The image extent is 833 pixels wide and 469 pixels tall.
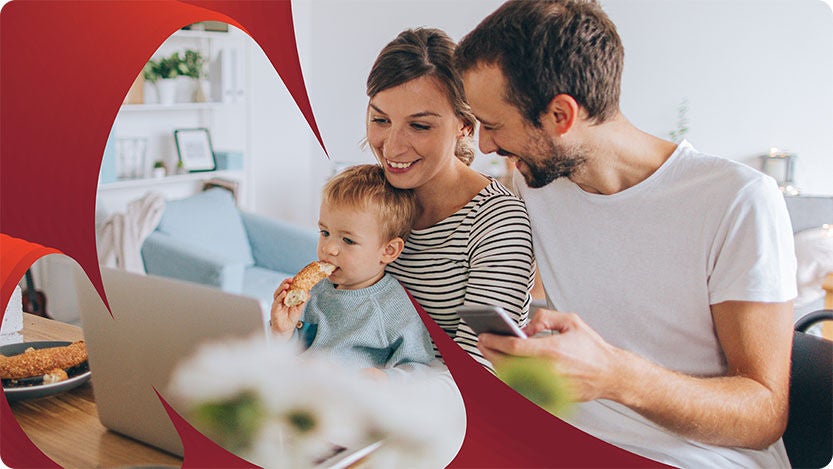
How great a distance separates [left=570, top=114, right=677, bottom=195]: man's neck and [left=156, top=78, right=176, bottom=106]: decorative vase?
2.62 ft

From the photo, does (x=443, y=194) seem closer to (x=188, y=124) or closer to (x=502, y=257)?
(x=502, y=257)

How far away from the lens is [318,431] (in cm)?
139

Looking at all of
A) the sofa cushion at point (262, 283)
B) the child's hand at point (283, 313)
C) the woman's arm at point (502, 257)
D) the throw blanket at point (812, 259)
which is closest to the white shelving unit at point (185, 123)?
the sofa cushion at point (262, 283)

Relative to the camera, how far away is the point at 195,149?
157 cm

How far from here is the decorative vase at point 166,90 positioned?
1.52 m

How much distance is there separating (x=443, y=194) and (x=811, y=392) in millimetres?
586

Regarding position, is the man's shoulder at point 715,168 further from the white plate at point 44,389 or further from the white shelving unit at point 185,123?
the white plate at point 44,389

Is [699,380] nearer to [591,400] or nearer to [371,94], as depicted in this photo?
[591,400]

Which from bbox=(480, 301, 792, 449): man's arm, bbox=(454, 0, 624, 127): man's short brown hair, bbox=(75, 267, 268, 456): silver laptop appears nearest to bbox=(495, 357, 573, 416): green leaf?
bbox=(480, 301, 792, 449): man's arm

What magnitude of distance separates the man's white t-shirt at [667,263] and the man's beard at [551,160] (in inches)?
1.1

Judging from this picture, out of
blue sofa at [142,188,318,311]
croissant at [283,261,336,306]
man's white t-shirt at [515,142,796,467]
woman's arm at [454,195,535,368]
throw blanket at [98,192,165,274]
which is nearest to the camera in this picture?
man's white t-shirt at [515,142,796,467]

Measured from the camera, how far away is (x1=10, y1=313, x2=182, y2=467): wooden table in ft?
4.83

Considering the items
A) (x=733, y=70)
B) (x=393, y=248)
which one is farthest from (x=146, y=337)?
(x=733, y=70)

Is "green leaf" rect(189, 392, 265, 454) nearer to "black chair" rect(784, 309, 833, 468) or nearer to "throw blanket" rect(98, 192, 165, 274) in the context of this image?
"throw blanket" rect(98, 192, 165, 274)
